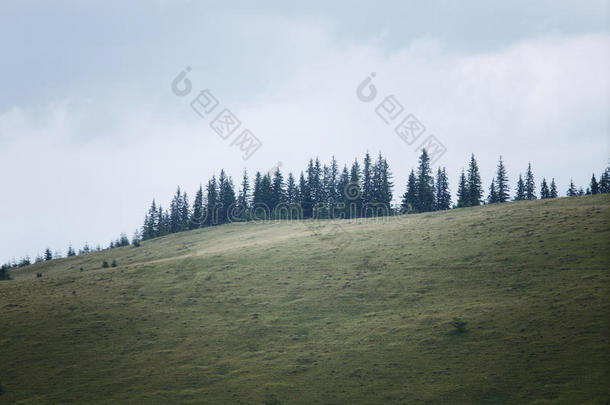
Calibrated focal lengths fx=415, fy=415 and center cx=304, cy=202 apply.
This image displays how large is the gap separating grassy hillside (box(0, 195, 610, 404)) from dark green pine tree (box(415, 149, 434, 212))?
117 ft

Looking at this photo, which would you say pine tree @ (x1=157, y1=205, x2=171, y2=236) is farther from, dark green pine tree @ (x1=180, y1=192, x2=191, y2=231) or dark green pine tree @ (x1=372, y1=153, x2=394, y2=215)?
dark green pine tree @ (x1=372, y1=153, x2=394, y2=215)

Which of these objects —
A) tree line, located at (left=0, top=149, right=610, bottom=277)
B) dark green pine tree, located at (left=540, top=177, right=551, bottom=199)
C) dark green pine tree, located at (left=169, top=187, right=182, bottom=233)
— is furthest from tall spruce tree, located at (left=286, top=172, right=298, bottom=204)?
dark green pine tree, located at (left=540, top=177, right=551, bottom=199)

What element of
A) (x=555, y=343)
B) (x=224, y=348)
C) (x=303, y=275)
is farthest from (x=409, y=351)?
(x=303, y=275)

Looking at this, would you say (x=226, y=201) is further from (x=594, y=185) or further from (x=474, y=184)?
(x=594, y=185)

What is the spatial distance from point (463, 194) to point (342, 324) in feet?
248

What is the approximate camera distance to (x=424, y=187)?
317 feet

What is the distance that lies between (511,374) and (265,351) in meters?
18.2

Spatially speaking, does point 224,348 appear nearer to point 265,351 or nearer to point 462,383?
point 265,351

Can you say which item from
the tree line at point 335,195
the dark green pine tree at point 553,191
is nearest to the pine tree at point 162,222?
the tree line at point 335,195

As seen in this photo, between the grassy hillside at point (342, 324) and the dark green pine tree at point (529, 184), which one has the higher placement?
the dark green pine tree at point (529, 184)

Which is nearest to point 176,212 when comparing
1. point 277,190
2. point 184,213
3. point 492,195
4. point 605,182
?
point 184,213

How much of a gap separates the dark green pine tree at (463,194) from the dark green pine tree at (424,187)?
870 centimetres

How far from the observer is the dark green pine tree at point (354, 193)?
9806 cm

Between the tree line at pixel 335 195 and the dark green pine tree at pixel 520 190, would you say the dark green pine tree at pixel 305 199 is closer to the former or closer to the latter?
the tree line at pixel 335 195
